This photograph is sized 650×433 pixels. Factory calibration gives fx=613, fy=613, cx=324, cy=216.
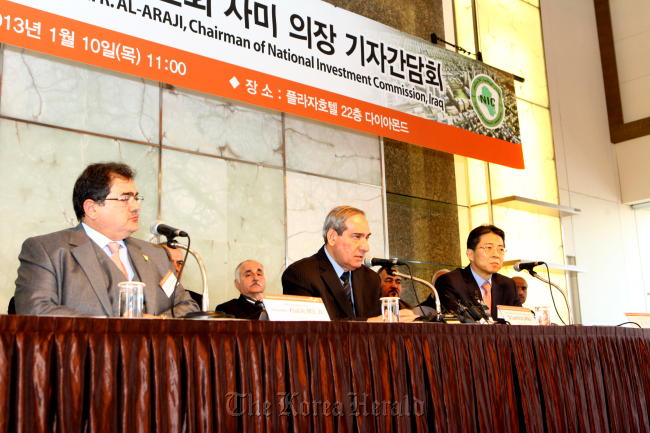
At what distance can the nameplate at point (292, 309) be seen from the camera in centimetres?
171

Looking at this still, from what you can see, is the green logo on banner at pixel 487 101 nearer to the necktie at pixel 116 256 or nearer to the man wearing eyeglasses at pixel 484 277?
the man wearing eyeglasses at pixel 484 277

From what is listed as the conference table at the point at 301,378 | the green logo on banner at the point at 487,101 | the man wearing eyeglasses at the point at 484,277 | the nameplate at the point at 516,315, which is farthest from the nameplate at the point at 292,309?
the green logo on banner at the point at 487,101

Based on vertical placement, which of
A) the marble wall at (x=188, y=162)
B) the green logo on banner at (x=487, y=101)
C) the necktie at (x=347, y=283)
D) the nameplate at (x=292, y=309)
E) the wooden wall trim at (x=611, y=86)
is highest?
the wooden wall trim at (x=611, y=86)

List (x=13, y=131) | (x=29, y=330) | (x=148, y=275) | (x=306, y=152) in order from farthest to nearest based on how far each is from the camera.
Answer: (x=306, y=152) < (x=13, y=131) < (x=148, y=275) < (x=29, y=330)

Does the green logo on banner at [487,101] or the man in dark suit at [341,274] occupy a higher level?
the green logo on banner at [487,101]

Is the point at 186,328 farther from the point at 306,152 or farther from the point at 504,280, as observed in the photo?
the point at 306,152

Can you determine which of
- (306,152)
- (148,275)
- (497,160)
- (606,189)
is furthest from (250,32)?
(606,189)

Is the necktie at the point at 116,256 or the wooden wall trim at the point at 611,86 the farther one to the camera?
the wooden wall trim at the point at 611,86

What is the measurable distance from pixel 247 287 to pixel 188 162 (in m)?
0.88

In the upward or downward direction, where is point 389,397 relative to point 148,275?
downward

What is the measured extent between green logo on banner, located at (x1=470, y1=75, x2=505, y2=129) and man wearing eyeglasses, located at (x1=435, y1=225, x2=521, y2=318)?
5.27ft

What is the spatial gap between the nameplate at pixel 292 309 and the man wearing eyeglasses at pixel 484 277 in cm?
144

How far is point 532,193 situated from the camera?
5.87 meters

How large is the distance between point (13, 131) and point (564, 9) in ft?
19.5
